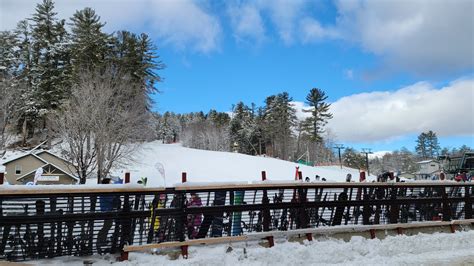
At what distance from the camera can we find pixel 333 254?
7.69 m

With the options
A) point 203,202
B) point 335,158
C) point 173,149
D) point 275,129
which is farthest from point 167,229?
point 335,158

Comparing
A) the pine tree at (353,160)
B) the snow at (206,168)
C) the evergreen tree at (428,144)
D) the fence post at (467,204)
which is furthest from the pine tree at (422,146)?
the fence post at (467,204)

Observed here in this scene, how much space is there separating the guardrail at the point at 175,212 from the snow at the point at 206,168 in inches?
1306

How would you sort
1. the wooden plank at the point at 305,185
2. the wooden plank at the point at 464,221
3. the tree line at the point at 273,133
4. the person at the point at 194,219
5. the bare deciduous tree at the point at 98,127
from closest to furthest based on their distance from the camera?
1. the wooden plank at the point at 305,185
2. the person at the point at 194,219
3. the wooden plank at the point at 464,221
4. the bare deciduous tree at the point at 98,127
5. the tree line at the point at 273,133

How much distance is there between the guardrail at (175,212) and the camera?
19.2 feet

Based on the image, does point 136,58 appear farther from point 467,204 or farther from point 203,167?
point 467,204

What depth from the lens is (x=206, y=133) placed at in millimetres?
100875

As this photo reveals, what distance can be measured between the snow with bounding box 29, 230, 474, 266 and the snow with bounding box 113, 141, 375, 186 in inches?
1320

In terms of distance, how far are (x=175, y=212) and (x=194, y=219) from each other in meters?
0.48

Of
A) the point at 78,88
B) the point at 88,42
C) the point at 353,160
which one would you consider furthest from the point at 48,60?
the point at 353,160

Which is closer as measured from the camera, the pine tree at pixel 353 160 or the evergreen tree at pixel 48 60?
the evergreen tree at pixel 48 60

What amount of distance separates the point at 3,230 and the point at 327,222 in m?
6.33

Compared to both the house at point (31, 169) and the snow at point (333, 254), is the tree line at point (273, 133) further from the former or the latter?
the snow at point (333, 254)

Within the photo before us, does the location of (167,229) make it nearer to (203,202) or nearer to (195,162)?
(203,202)
